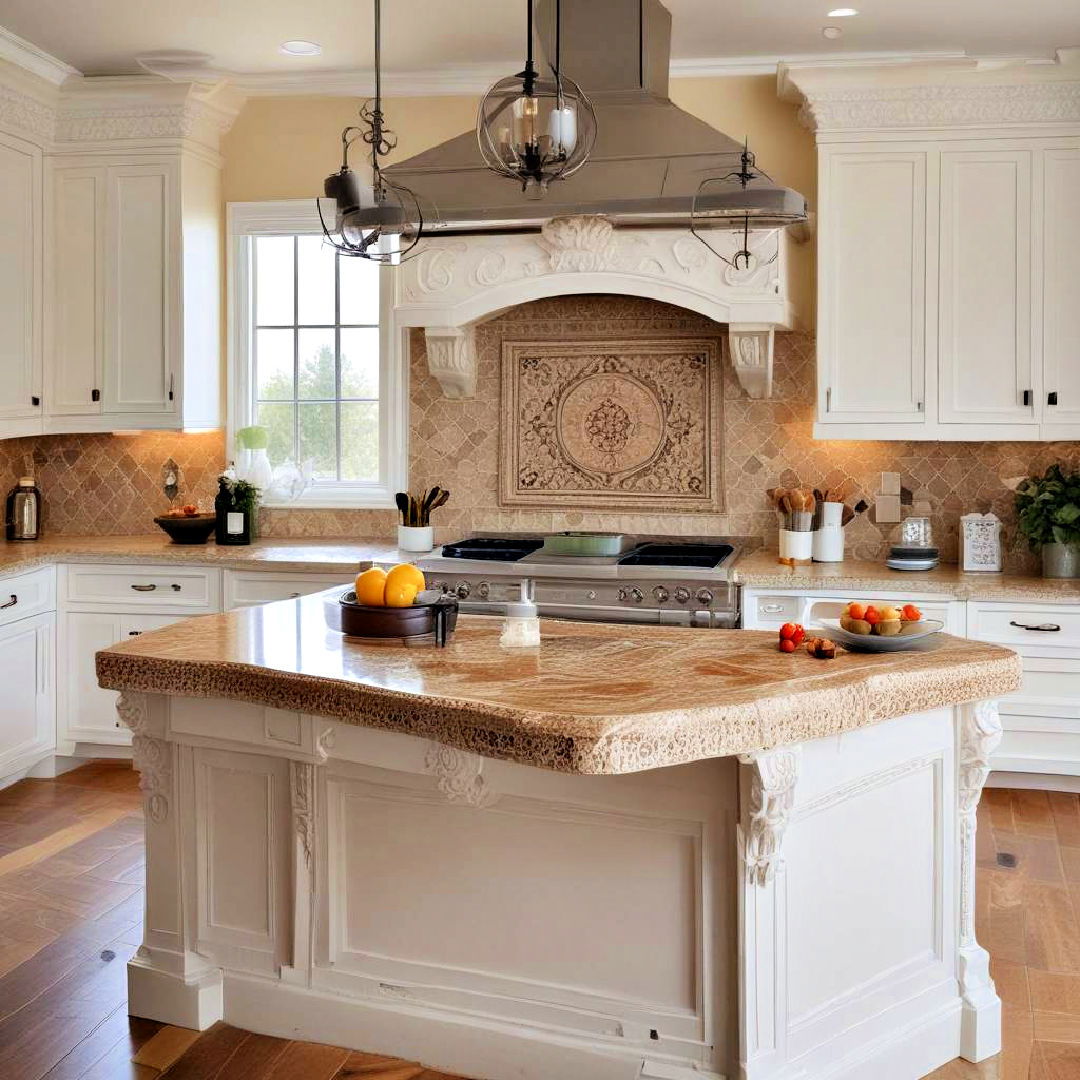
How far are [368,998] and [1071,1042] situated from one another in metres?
1.74

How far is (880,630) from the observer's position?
304 centimetres

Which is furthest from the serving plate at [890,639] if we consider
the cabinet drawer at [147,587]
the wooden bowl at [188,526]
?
the wooden bowl at [188,526]

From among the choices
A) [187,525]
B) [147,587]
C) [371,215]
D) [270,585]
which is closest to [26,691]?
[147,587]

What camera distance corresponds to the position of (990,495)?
18.0 ft

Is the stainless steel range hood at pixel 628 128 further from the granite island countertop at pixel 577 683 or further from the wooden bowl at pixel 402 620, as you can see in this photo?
the granite island countertop at pixel 577 683

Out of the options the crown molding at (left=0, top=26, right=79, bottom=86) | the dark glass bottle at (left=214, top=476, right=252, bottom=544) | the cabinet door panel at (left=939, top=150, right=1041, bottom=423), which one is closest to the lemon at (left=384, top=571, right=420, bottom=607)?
the dark glass bottle at (left=214, top=476, right=252, bottom=544)

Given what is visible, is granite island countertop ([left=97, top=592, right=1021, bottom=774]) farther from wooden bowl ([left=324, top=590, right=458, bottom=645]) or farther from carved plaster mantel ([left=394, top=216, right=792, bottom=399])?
carved plaster mantel ([left=394, top=216, right=792, bottom=399])

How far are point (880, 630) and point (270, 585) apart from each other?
310 centimetres

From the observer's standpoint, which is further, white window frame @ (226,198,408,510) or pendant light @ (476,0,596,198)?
white window frame @ (226,198,408,510)

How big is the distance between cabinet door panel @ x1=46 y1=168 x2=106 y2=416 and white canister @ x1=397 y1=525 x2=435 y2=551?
4.96ft

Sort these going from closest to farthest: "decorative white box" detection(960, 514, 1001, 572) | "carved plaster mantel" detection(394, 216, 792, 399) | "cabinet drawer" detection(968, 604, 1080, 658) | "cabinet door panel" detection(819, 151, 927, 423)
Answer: "cabinet drawer" detection(968, 604, 1080, 658) → "carved plaster mantel" detection(394, 216, 792, 399) → "cabinet door panel" detection(819, 151, 927, 423) → "decorative white box" detection(960, 514, 1001, 572)

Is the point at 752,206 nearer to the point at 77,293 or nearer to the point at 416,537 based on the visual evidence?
the point at 416,537

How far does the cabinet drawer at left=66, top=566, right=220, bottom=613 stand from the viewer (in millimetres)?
5516

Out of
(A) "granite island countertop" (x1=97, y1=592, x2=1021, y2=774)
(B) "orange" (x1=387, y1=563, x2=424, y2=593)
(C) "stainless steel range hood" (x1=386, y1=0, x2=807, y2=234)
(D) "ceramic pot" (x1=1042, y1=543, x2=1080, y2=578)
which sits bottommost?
(A) "granite island countertop" (x1=97, y1=592, x2=1021, y2=774)
